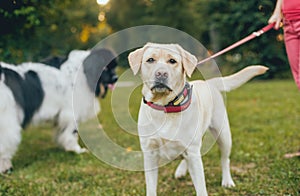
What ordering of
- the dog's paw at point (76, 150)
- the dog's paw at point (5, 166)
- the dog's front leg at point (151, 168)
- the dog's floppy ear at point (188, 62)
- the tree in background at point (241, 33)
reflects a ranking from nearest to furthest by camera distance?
the dog's floppy ear at point (188, 62)
the dog's front leg at point (151, 168)
the dog's paw at point (5, 166)
the dog's paw at point (76, 150)
the tree in background at point (241, 33)

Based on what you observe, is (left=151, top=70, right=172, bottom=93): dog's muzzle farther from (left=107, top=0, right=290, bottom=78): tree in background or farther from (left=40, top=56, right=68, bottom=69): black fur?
(left=107, top=0, right=290, bottom=78): tree in background

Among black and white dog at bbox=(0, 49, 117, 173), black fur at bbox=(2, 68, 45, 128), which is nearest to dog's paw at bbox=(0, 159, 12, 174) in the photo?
black and white dog at bbox=(0, 49, 117, 173)

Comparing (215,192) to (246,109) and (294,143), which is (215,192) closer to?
(294,143)

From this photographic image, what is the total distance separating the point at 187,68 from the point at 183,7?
20.2 m

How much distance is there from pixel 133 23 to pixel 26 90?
70.2 ft

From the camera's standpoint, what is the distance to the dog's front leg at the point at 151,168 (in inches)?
116

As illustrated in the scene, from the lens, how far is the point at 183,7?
72.9ft

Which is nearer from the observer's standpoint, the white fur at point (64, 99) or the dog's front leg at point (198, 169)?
the dog's front leg at point (198, 169)

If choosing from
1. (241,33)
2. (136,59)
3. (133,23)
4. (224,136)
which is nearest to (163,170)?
(224,136)

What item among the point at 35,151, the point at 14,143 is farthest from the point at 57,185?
the point at 35,151

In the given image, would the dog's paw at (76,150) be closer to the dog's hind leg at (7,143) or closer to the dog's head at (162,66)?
the dog's hind leg at (7,143)

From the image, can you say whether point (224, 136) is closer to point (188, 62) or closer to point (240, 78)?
point (240, 78)

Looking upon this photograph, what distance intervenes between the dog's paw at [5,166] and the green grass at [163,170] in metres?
0.08

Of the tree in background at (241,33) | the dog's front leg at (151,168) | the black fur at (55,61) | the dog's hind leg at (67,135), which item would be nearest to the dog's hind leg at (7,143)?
the dog's hind leg at (67,135)
